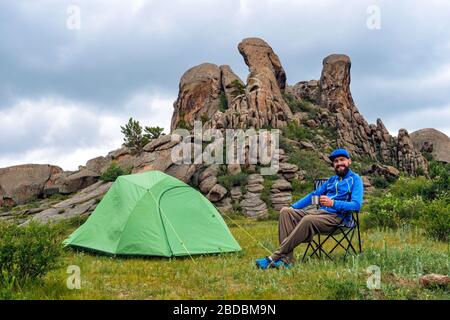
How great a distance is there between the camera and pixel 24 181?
36.8 m

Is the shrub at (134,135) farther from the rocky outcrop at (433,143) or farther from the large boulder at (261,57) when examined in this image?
the rocky outcrop at (433,143)

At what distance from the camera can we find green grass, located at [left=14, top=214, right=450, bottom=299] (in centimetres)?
543

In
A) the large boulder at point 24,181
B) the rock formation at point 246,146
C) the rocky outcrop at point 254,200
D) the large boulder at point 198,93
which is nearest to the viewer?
the rocky outcrop at point 254,200

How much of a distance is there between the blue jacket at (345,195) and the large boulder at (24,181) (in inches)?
1250

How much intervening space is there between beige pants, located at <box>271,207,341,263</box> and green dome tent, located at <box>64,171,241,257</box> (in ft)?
7.11

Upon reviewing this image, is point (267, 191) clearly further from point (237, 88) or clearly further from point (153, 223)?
point (237, 88)

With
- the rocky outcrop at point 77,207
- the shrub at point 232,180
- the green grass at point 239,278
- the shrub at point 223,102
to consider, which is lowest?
the green grass at point 239,278

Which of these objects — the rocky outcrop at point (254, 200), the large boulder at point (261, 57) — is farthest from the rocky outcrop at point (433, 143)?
the rocky outcrop at point (254, 200)

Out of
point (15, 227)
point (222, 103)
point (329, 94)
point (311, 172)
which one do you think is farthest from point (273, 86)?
point (15, 227)

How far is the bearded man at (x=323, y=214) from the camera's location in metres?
7.15

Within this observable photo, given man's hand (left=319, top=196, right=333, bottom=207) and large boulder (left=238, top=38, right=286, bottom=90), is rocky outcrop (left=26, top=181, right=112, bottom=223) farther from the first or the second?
large boulder (left=238, top=38, right=286, bottom=90)

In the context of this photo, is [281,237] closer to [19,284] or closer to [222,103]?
[19,284]

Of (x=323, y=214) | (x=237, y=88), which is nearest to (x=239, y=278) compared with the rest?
(x=323, y=214)
